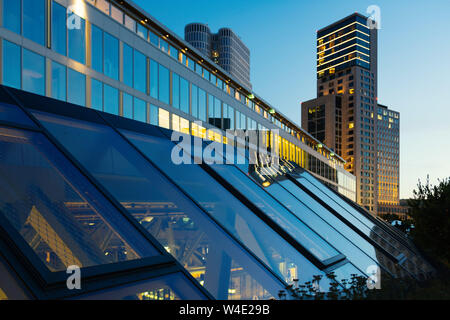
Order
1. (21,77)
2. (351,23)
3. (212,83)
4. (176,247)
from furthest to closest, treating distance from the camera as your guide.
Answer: (351,23)
(212,83)
(21,77)
(176,247)

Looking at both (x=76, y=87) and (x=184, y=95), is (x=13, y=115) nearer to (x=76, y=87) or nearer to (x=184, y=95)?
(x=76, y=87)

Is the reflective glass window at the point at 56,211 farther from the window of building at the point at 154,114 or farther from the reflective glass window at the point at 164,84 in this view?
the reflective glass window at the point at 164,84

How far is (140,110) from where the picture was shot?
75.8 ft

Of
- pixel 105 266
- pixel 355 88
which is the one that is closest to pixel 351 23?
pixel 355 88

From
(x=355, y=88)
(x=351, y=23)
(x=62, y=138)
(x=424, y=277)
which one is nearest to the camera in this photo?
(x=62, y=138)

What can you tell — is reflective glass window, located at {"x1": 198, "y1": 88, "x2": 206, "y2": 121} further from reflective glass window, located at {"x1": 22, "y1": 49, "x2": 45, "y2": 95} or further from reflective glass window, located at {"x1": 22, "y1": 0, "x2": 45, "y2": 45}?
reflective glass window, located at {"x1": 22, "y1": 0, "x2": 45, "y2": 45}

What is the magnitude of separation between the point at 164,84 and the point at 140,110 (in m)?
3.26

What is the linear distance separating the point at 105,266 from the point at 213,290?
1034 millimetres

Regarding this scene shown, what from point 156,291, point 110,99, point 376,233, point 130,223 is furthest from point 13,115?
point 110,99

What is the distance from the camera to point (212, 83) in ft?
103

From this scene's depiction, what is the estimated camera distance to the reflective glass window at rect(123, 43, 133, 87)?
70.5 ft

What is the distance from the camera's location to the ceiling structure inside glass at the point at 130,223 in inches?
92.4
